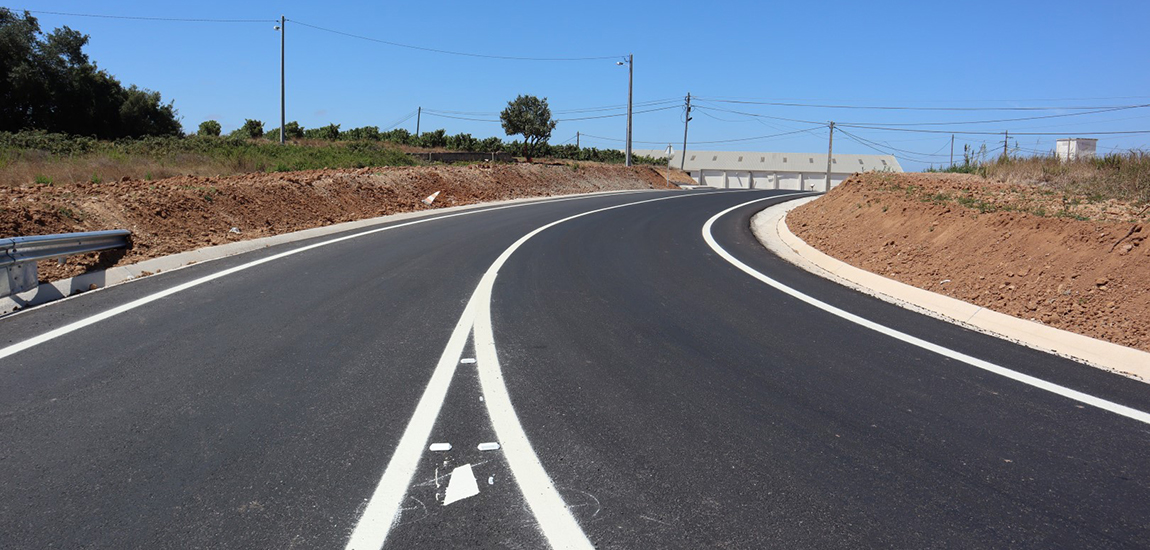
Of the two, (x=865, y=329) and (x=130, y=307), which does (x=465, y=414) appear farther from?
(x=130, y=307)

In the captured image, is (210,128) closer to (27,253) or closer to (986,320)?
(27,253)

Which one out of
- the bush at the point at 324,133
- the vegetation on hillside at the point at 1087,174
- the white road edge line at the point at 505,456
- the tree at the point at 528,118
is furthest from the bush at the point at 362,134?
the white road edge line at the point at 505,456

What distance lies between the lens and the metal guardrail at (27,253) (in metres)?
7.69

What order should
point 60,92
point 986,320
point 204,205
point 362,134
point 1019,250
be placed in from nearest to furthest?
point 986,320
point 1019,250
point 204,205
point 60,92
point 362,134

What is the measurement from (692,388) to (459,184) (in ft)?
82.2

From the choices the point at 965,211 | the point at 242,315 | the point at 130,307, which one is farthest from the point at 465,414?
the point at 965,211

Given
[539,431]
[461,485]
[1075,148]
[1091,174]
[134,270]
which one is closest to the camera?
[461,485]

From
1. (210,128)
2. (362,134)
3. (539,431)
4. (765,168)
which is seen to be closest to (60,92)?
(210,128)

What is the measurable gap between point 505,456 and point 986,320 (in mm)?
6224

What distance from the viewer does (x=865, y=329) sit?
733 cm

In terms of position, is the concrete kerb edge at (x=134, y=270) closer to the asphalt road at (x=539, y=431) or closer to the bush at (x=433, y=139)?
the asphalt road at (x=539, y=431)

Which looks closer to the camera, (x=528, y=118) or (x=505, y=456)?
(x=505, y=456)

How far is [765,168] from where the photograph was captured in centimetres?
9231

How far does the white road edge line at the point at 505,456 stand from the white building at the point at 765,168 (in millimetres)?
83265
